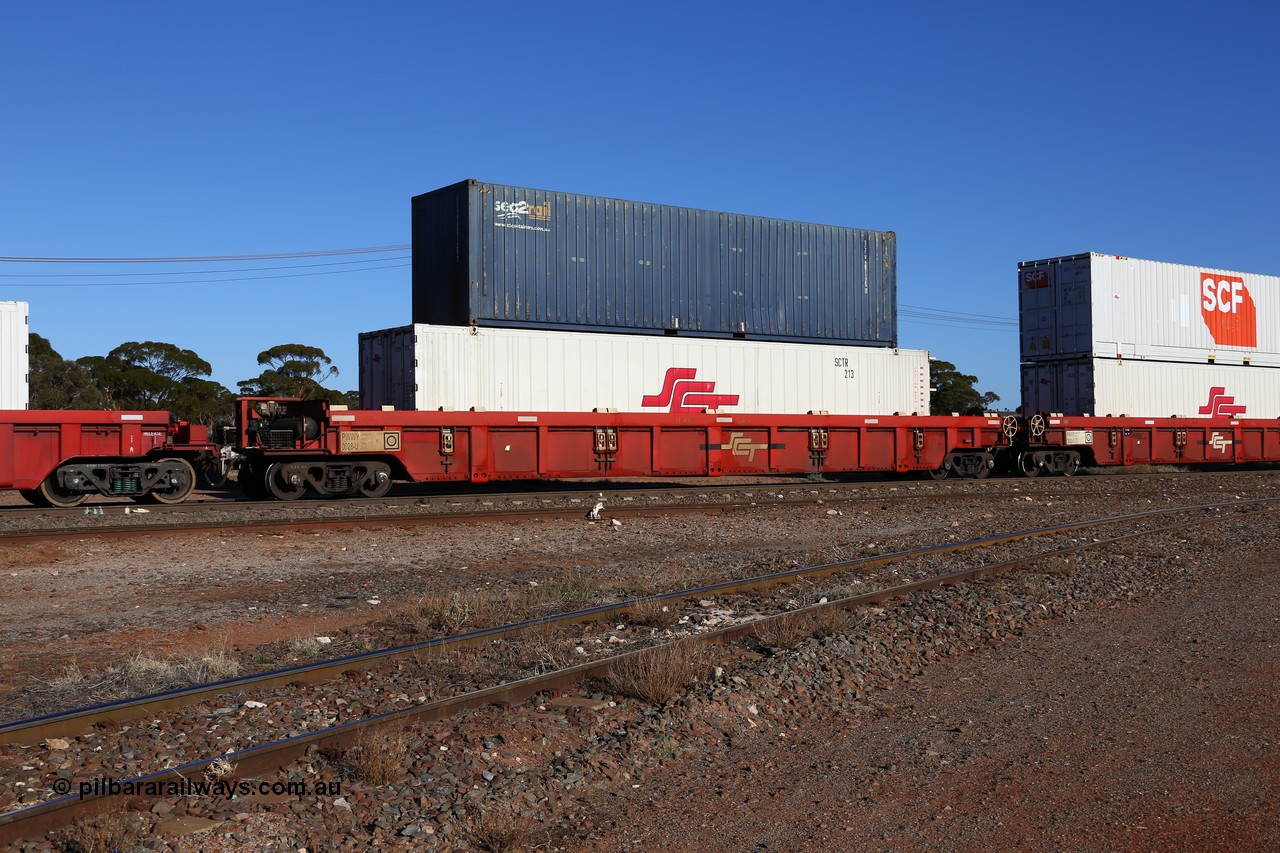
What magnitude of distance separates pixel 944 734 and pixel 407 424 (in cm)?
1345

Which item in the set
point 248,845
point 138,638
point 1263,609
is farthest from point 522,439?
point 248,845

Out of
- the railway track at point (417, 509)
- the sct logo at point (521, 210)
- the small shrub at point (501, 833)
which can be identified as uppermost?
the sct logo at point (521, 210)

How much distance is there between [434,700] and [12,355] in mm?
Result: 14329

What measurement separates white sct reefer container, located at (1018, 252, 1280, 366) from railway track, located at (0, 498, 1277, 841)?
54.5 ft

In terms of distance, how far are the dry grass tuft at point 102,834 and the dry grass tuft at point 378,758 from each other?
96 cm

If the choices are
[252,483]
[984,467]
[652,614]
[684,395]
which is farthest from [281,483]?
[984,467]

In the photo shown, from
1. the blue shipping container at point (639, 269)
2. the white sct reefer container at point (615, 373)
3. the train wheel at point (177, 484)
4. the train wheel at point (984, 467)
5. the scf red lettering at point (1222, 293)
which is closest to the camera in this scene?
the train wheel at point (177, 484)

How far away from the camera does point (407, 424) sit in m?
17.7

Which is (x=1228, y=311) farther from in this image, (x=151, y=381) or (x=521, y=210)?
(x=151, y=381)

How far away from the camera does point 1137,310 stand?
2694 cm

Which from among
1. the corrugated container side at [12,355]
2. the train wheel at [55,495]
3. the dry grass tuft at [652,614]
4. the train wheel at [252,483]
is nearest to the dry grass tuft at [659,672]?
the dry grass tuft at [652,614]

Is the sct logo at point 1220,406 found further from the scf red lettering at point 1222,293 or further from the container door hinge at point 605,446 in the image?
the container door hinge at point 605,446

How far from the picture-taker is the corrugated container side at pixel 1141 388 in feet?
86.4

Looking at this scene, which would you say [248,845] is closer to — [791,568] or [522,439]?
[791,568]
